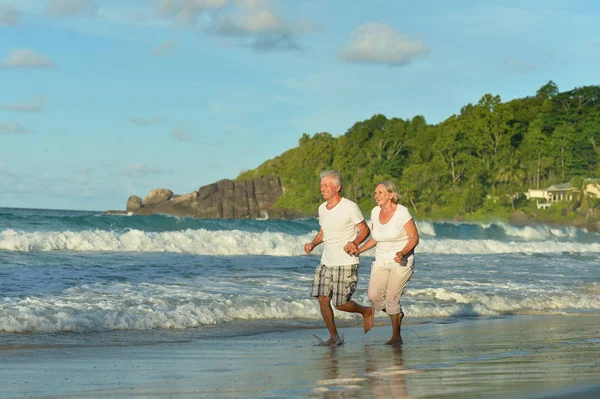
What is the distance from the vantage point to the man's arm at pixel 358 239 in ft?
26.6

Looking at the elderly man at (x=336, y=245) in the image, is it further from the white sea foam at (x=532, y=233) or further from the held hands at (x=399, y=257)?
the white sea foam at (x=532, y=233)

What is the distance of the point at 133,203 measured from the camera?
122 m

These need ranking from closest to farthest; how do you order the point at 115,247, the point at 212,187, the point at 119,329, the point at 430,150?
the point at 119,329 < the point at 115,247 < the point at 430,150 < the point at 212,187

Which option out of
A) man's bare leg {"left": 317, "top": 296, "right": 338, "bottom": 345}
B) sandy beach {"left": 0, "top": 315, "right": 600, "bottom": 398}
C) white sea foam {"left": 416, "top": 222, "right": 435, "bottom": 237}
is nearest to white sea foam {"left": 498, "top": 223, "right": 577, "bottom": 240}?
white sea foam {"left": 416, "top": 222, "right": 435, "bottom": 237}

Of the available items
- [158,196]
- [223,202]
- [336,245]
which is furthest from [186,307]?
[158,196]

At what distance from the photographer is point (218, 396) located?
5.12 m

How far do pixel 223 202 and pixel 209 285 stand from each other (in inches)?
4111

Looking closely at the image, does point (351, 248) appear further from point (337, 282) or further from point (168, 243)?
point (168, 243)

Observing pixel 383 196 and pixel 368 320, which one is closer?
pixel 383 196

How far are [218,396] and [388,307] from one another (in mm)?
3767

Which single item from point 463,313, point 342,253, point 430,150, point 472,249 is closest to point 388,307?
point 342,253

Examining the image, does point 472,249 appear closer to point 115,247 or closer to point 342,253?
point 115,247

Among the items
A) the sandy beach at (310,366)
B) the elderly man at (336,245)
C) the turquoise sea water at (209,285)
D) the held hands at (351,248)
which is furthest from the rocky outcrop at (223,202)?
the held hands at (351,248)

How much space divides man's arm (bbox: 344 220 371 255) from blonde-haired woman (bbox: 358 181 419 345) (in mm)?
80
